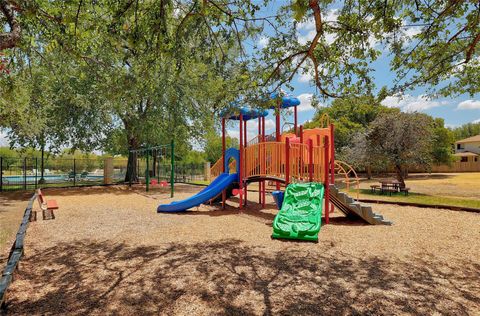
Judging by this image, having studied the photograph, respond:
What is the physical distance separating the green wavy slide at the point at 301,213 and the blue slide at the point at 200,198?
3155mm

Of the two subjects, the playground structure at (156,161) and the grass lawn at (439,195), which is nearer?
the grass lawn at (439,195)

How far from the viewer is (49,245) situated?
6188mm

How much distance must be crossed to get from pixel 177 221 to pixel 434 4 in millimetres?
7506

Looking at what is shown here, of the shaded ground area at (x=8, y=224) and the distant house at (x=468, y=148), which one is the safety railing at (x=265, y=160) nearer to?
the shaded ground area at (x=8, y=224)

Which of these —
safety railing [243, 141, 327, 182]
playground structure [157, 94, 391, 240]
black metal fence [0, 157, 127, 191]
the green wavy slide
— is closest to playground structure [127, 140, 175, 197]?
black metal fence [0, 157, 127, 191]

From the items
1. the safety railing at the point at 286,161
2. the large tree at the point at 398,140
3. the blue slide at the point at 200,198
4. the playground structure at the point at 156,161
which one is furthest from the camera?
the large tree at the point at 398,140

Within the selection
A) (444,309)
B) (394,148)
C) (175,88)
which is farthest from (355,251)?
(175,88)

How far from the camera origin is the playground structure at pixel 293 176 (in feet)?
23.1

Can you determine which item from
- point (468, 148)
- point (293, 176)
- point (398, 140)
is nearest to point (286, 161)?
point (293, 176)

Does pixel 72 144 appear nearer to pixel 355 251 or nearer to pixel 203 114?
pixel 203 114

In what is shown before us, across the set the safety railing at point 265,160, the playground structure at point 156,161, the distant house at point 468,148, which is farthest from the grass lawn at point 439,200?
the distant house at point 468,148

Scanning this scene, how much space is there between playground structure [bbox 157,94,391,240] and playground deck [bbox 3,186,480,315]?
0.46 m

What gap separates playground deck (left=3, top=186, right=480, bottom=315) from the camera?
353 cm

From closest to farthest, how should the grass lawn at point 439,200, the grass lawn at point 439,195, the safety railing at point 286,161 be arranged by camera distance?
1. the safety railing at point 286,161
2. the grass lawn at point 439,200
3. the grass lawn at point 439,195
